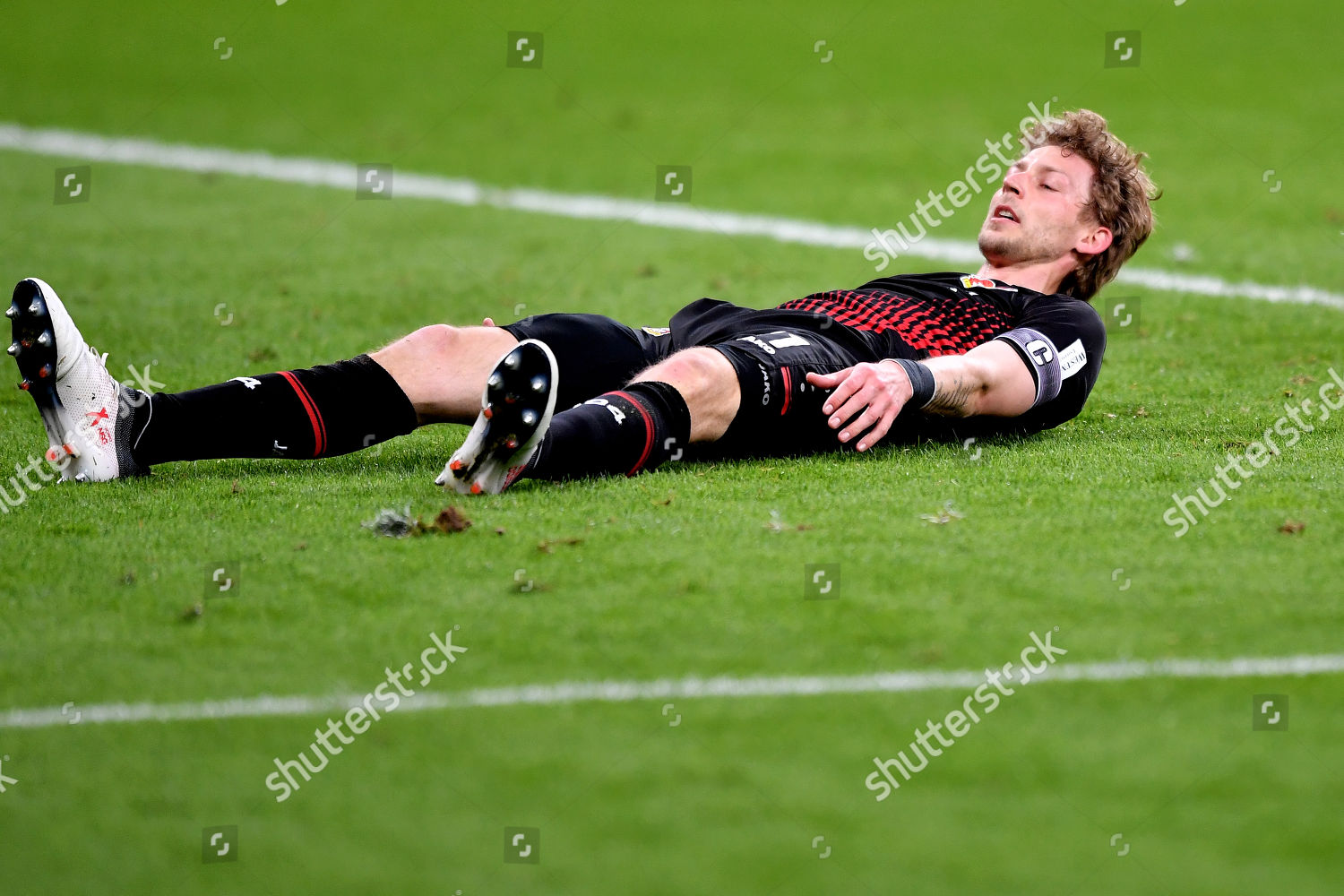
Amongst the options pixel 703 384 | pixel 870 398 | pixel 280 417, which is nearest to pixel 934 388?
pixel 870 398

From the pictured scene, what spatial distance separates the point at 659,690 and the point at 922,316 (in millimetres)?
2632

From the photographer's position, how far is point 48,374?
4.67 m

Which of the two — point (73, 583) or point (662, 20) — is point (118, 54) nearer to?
point (662, 20)

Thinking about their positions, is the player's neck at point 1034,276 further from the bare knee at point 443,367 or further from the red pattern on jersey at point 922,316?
the bare knee at point 443,367

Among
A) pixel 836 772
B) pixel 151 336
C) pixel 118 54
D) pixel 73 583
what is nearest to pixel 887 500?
pixel 836 772

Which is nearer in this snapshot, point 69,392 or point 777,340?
point 69,392

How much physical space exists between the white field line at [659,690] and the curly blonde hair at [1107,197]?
2.82m

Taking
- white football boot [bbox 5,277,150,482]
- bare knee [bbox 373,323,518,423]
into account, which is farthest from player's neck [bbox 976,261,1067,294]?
white football boot [bbox 5,277,150,482]

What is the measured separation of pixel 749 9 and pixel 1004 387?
1259 cm

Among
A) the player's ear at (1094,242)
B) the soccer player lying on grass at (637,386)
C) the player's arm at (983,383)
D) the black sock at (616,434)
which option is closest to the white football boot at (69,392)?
the soccer player lying on grass at (637,386)

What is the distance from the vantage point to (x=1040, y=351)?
5.27 meters

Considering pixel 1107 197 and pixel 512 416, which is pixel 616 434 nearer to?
pixel 512 416

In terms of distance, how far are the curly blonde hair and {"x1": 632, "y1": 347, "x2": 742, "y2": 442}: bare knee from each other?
1.78m

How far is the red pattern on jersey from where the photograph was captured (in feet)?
18.2
